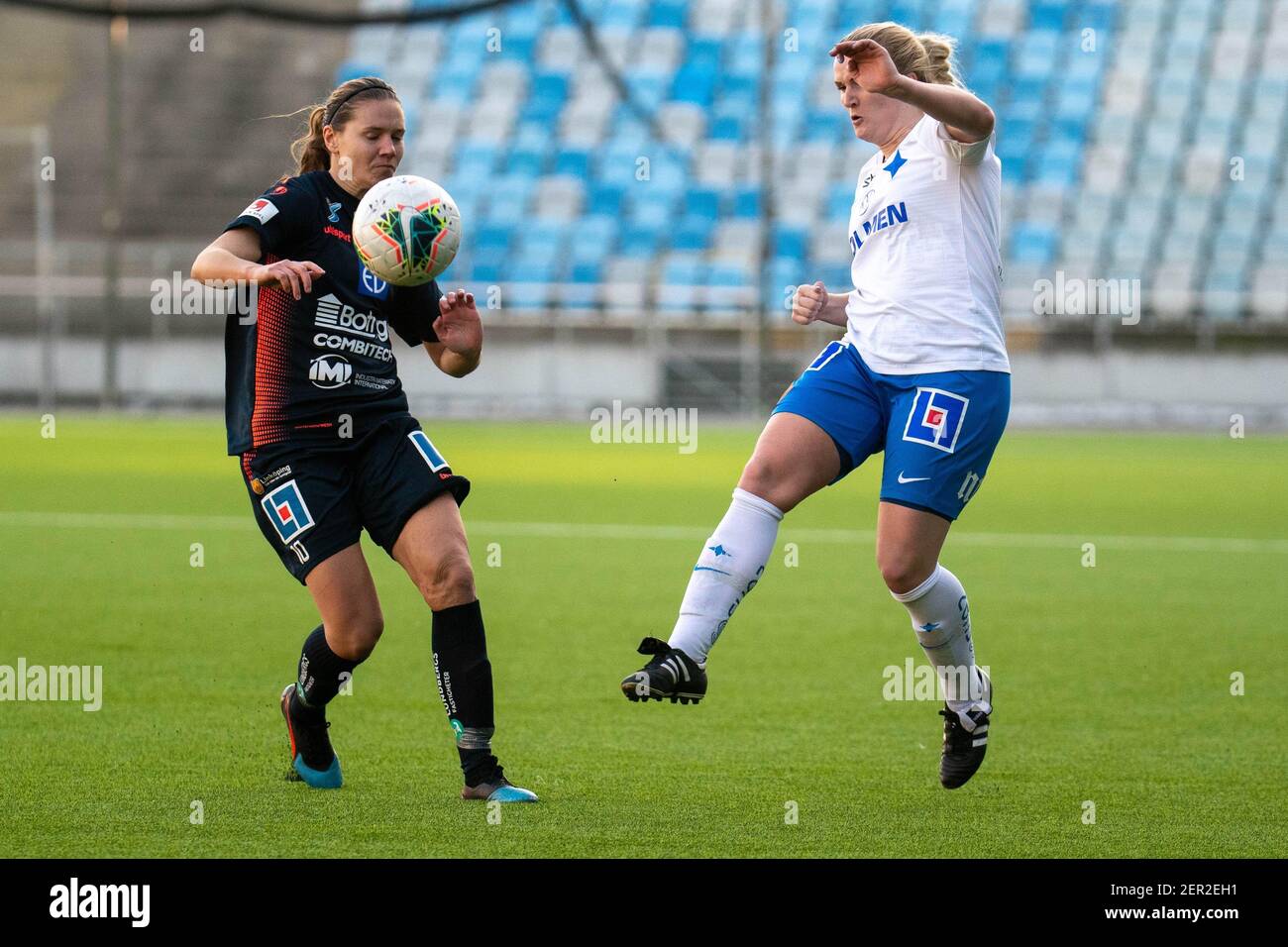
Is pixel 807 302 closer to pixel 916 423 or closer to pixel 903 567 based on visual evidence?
pixel 916 423

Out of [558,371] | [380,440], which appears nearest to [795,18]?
[558,371]

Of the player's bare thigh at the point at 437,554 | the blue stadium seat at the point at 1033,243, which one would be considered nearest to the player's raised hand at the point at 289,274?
the player's bare thigh at the point at 437,554

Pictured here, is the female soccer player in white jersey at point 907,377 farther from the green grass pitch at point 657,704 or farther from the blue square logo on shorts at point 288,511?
the blue square logo on shorts at point 288,511

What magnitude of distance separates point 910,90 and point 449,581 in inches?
73.0

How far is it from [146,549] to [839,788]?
7.46 m

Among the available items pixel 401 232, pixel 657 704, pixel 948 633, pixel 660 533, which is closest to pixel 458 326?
pixel 401 232

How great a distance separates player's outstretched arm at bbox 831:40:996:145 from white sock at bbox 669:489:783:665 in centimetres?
117

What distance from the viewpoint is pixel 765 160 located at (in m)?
27.4

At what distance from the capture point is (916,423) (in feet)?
17.3

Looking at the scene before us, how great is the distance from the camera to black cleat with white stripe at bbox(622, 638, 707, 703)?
4809mm

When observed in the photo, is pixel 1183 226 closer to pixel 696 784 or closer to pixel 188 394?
pixel 188 394

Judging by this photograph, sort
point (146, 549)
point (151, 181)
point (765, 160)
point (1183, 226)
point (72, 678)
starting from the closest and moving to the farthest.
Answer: point (72, 678)
point (146, 549)
point (765, 160)
point (1183, 226)
point (151, 181)

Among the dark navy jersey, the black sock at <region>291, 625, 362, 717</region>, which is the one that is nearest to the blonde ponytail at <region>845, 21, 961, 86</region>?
the dark navy jersey

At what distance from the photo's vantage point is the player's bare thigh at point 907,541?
5.26 metres
